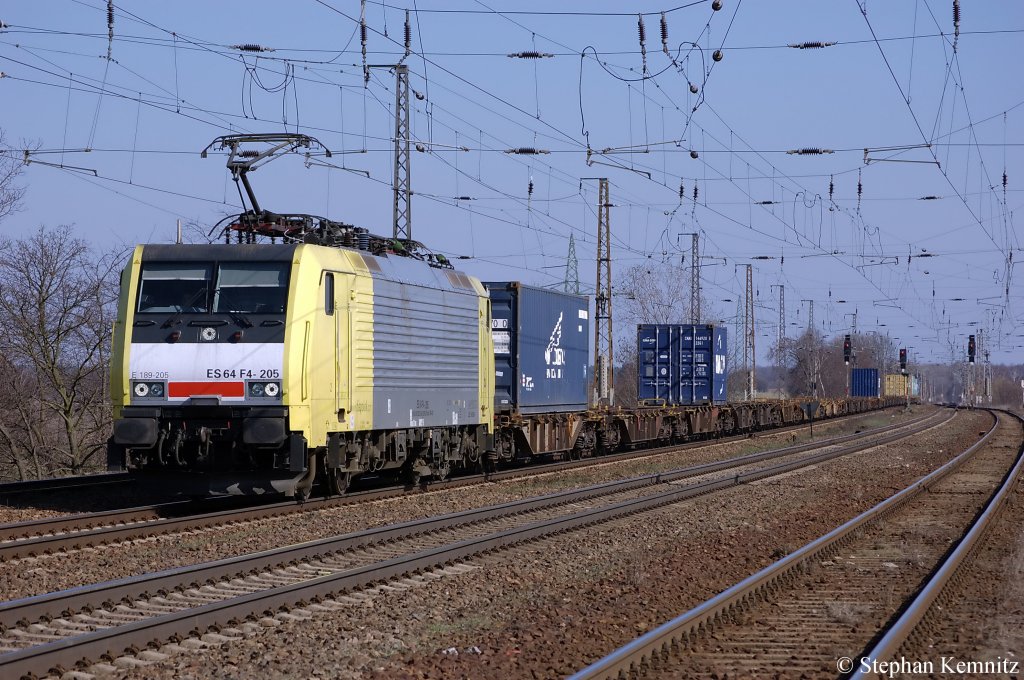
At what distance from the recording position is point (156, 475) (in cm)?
1484

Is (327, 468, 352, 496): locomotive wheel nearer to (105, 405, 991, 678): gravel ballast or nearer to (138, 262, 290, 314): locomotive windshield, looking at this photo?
(138, 262, 290, 314): locomotive windshield

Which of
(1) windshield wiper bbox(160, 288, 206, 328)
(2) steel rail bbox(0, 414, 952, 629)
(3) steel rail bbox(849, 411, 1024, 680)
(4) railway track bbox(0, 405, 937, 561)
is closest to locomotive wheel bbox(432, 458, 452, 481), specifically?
(4) railway track bbox(0, 405, 937, 561)

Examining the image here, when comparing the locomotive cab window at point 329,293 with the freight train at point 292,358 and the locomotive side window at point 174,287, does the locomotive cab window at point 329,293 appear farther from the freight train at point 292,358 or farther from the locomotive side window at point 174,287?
the locomotive side window at point 174,287

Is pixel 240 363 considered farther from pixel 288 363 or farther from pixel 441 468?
pixel 441 468

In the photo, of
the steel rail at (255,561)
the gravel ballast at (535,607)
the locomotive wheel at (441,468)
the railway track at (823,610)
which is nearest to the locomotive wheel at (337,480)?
the steel rail at (255,561)

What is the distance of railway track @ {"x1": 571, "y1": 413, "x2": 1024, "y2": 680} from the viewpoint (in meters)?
7.66

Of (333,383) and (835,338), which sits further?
(835,338)

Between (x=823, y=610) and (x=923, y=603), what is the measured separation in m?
0.80

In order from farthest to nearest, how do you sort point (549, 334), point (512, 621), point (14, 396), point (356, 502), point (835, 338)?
point (835, 338)
point (14, 396)
point (549, 334)
point (356, 502)
point (512, 621)

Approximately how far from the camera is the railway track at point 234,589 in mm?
7766

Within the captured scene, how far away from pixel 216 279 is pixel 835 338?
115501 millimetres

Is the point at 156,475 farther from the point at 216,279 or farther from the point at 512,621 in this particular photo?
the point at 512,621

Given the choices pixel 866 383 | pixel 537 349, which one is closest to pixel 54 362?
pixel 537 349

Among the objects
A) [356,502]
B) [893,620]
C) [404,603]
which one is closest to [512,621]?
[404,603]
